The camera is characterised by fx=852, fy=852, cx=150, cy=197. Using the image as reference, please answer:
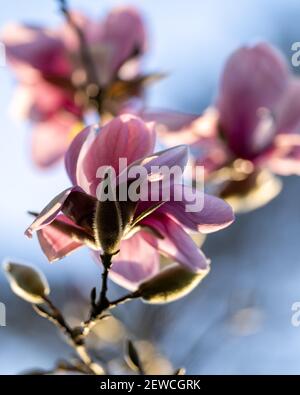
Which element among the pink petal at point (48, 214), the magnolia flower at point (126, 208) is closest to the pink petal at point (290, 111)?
the magnolia flower at point (126, 208)

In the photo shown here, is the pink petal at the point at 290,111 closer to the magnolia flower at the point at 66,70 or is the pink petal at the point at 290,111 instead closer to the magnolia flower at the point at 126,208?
the magnolia flower at the point at 66,70

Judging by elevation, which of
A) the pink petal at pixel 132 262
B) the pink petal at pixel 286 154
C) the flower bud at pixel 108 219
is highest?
the pink petal at pixel 286 154

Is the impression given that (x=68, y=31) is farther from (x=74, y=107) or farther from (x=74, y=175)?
(x=74, y=175)

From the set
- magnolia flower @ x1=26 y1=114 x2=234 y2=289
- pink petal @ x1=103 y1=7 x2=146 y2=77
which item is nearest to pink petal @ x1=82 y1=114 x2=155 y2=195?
magnolia flower @ x1=26 y1=114 x2=234 y2=289

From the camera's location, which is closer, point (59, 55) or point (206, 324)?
point (59, 55)

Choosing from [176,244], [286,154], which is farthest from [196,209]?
[286,154]

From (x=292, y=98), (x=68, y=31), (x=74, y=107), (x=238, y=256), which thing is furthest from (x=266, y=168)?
(x=238, y=256)

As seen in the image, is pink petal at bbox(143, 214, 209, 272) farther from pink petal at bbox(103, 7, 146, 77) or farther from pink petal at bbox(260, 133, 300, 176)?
pink petal at bbox(103, 7, 146, 77)
